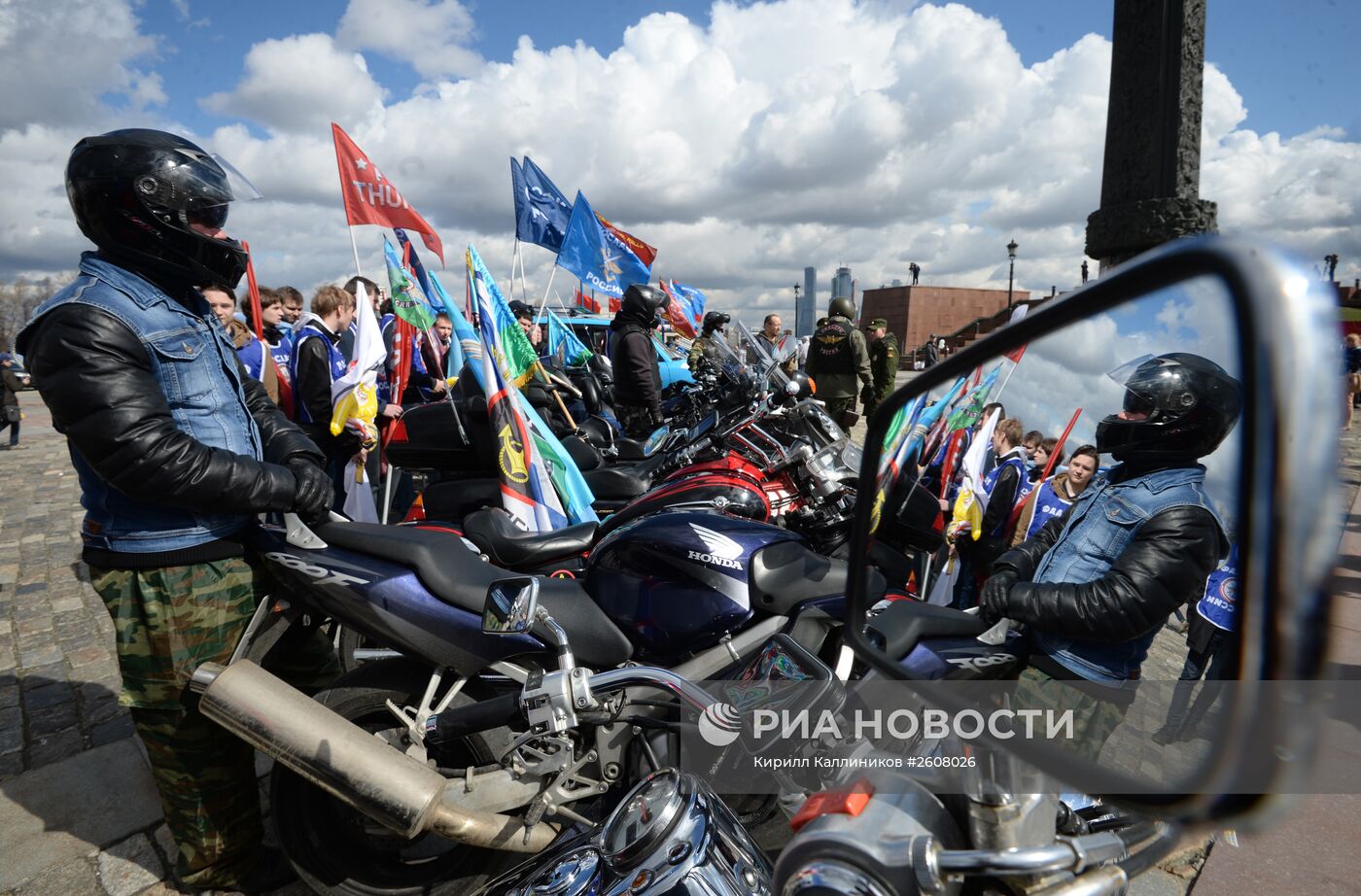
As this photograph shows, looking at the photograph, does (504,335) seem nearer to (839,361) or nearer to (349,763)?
(349,763)

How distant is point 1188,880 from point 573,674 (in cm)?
187

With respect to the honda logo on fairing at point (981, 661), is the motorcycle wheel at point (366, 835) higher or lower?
lower

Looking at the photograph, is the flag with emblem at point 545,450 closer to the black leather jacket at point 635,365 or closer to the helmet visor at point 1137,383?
the black leather jacket at point 635,365

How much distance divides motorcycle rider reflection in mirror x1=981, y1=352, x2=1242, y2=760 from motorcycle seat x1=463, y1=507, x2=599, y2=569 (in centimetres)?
198

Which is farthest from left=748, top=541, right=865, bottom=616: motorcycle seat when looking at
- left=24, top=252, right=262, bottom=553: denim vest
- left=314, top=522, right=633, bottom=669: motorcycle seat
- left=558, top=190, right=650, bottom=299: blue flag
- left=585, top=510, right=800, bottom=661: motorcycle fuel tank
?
left=558, top=190, right=650, bottom=299: blue flag

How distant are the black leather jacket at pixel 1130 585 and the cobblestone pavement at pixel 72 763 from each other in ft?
0.20

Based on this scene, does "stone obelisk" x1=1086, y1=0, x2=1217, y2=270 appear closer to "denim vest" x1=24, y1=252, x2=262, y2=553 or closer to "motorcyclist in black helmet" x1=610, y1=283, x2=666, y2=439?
"motorcyclist in black helmet" x1=610, y1=283, x2=666, y2=439

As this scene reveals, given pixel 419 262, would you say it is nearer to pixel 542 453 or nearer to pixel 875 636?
pixel 542 453

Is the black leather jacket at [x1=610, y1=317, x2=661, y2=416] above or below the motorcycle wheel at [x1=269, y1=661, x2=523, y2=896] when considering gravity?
above

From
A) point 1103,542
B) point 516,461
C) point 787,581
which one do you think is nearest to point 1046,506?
point 1103,542

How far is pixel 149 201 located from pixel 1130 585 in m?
2.26

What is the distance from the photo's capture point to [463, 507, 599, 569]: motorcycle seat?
2711mm

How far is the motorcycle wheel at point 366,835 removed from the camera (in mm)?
2027

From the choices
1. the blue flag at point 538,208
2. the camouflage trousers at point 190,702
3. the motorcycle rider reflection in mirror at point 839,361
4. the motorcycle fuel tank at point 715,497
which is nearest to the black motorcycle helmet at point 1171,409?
the camouflage trousers at point 190,702
